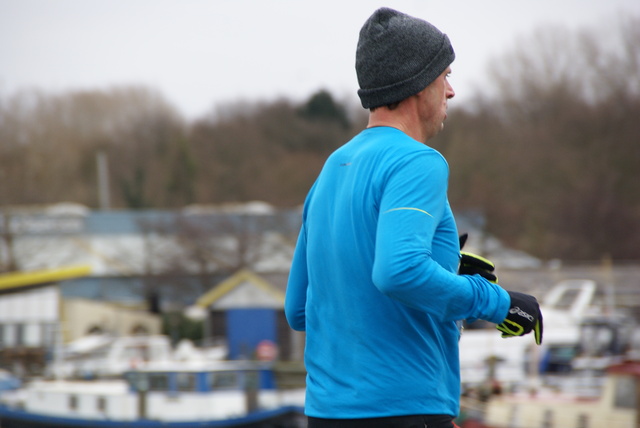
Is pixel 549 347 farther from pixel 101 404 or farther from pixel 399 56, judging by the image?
pixel 399 56

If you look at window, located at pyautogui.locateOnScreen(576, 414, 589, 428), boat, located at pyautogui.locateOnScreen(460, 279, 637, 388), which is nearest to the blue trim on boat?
boat, located at pyautogui.locateOnScreen(460, 279, 637, 388)

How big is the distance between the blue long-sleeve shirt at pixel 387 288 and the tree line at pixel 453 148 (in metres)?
42.3

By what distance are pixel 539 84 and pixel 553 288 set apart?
1224 inches

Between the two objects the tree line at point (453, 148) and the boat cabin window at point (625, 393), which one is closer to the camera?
the boat cabin window at point (625, 393)

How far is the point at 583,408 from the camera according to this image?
1313cm

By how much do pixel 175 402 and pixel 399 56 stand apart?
17.8 meters

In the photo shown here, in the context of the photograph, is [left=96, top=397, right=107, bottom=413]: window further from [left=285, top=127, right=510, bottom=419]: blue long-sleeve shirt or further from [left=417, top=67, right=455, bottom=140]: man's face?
[left=417, top=67, right=455, bottom=140]: man's face

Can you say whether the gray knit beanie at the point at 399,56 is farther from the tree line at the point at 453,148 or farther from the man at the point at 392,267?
the tree line at the point at 453,148

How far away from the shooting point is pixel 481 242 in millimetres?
37531

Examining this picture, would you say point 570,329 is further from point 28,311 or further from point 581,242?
point 581,242

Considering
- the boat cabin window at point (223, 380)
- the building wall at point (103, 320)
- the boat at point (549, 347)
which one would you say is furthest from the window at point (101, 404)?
the building wall at point (103, 320)

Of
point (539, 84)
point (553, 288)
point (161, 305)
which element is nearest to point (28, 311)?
point (161, 305)

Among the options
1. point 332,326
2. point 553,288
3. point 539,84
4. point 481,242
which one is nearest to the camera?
point 332,326

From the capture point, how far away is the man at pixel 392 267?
6.66 feet
